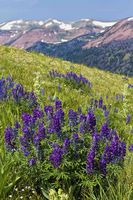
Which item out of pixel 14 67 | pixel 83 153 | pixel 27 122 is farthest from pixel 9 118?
pixel 14 67

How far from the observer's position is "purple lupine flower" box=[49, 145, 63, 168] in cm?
475

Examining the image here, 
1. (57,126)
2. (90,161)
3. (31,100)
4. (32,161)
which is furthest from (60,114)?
(31,100)

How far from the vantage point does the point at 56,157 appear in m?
4.75

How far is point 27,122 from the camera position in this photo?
5465 millimetres

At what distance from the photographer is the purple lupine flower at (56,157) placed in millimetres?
4746

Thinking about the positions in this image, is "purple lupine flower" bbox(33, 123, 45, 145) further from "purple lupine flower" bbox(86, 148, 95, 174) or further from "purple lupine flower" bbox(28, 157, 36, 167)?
"purple lupine flower" bbox(86, 148, 95, 174)

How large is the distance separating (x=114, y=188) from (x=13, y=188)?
1.31m

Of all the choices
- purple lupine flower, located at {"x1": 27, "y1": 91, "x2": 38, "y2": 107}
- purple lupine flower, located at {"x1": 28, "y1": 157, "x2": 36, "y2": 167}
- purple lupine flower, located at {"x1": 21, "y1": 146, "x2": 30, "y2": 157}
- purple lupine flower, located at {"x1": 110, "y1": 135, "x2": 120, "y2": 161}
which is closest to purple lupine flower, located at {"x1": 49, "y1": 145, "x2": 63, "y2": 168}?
purple lupine flower, located at {"x1": 28, "y1": 157, "x2": 36, "y2": 167}

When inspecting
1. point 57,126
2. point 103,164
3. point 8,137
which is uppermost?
point 57,126

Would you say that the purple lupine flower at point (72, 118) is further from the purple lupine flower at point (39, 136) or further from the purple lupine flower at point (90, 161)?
the purple lupine flower at point (90, 161)

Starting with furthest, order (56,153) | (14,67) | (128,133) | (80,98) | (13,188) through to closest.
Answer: (14,67), (80,98), (128,133), (13,188), (56,153)

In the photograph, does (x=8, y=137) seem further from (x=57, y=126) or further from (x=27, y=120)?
(x=57, y=126)

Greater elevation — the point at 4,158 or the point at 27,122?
the point at 27,122

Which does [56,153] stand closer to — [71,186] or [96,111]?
[71,186]
